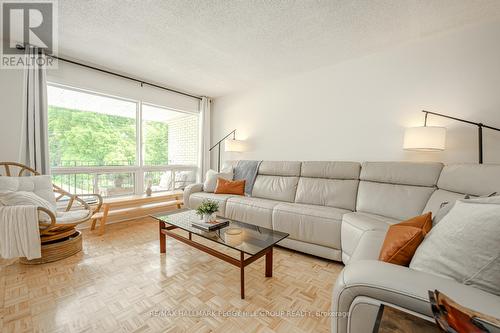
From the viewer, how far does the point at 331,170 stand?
2.77m

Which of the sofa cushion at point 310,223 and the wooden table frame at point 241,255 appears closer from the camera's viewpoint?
the wooden table frame at point 241,255

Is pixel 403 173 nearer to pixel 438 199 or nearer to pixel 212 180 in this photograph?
pixel 438 199

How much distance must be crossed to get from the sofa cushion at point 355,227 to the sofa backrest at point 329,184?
0.44 metres

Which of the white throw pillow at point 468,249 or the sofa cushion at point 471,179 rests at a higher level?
the sofa cushion at point 471,179

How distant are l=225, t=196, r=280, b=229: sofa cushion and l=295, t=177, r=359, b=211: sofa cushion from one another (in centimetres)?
46

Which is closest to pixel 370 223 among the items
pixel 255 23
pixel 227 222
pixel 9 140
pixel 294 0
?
pixel 227 222

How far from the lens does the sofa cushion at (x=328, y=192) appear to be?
8.15ft

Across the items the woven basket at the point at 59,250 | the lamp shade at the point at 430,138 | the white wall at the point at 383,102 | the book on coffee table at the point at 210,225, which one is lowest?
the woven basket at the point at 59,250

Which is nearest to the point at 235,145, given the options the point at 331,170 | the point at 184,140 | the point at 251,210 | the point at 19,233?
the point at 184,140

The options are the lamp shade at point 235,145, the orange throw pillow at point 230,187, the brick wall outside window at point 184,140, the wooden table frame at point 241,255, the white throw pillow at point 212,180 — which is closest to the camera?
the wooden table frame at point 241,255

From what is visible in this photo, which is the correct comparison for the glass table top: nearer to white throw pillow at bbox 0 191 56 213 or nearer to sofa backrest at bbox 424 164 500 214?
white throw pillow at bbox 0 191 56 213

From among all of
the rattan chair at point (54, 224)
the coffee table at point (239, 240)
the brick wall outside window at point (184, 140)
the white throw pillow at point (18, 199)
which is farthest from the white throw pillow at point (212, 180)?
the white throw pillow at point (18, 199)

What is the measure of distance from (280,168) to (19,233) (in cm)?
293

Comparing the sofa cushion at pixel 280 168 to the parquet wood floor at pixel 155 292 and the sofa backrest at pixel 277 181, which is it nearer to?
the sofa backrest at pixel 277 181
